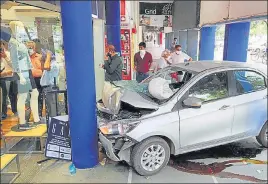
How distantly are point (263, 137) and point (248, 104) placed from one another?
0.70 m

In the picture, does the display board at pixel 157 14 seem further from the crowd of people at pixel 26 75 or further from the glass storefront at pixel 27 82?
the crowd of people at pixel 26 75

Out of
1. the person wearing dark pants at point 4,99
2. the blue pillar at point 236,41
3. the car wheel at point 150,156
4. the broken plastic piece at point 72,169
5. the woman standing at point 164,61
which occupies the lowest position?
the broken plastic piece at point 72,169

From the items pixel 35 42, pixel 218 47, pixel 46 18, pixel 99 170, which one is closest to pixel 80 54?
pixel 99 170

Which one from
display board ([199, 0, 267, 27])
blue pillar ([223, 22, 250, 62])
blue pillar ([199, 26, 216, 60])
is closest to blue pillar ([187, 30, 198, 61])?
blue pillar ([199, 26, 216, 60])

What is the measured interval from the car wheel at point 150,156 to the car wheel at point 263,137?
166 centimetres

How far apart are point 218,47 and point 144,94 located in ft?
15.5

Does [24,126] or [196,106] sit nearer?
A: [196,106]

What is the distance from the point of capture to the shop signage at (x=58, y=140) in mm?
4188

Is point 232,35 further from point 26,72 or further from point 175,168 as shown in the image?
point 26,72

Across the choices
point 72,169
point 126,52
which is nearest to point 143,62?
point 126,52

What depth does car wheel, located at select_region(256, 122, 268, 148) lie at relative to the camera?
4.21 meters

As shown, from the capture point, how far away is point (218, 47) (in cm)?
797

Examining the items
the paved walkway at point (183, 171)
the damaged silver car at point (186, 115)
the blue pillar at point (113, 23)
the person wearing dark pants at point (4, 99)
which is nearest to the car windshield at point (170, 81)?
the damaged silver car at point (186, 115)

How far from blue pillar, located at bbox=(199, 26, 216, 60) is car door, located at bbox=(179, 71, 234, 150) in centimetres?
470
